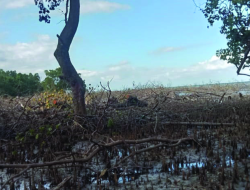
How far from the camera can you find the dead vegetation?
3271 mm

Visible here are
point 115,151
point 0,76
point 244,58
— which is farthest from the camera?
point 0,76

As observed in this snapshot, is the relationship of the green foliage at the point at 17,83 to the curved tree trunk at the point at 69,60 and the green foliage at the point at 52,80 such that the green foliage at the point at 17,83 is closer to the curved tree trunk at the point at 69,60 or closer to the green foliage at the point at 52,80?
the green foliage at the point at 52,80

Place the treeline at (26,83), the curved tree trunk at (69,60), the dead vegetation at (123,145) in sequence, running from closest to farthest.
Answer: the dead vegetation at (123,145) → the curved tree trunk at (69,60) → the treeline at (26,83)

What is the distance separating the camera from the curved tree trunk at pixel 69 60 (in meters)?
6.57

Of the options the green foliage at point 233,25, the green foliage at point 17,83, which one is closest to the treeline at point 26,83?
the green foliage at point 17,83

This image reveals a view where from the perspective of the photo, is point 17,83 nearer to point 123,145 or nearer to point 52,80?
point 52,80

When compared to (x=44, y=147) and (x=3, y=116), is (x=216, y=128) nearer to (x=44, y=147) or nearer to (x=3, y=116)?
(x=44, y=147)

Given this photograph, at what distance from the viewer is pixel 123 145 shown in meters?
4.69

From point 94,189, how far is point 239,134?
131 inches

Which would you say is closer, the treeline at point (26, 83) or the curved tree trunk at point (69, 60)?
the curved tree trunk at point (69, 60)

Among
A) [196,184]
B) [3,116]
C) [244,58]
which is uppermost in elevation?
[244,58]

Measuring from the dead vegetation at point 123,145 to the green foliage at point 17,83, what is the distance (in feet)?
35.5

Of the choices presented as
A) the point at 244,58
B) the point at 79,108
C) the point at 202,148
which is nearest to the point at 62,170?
the point at 202,148

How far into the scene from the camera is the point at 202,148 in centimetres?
464
